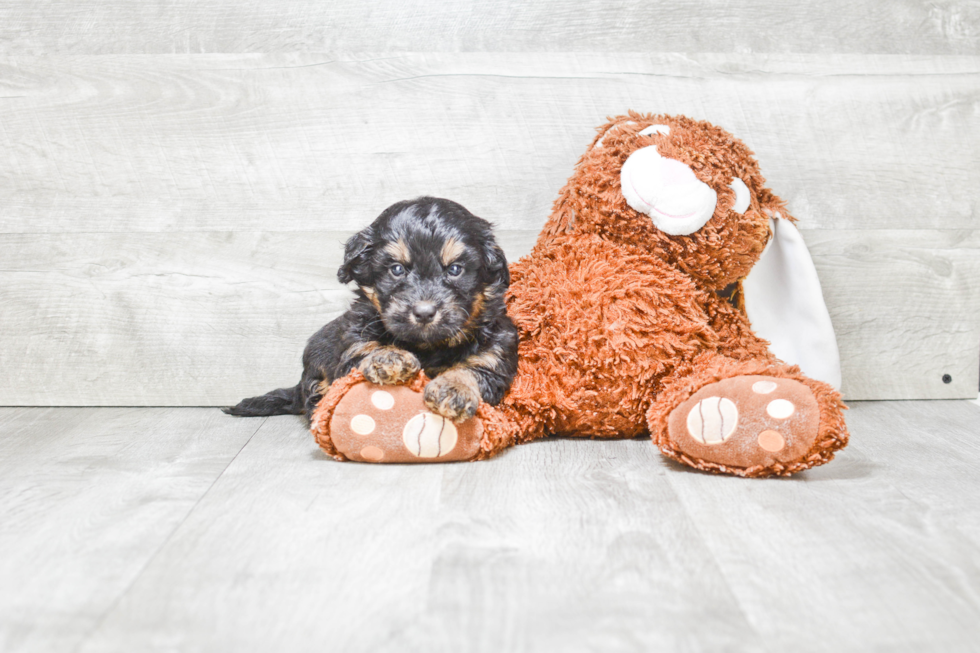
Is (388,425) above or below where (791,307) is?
below

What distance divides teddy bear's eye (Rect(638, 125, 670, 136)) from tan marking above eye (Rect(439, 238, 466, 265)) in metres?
0.61

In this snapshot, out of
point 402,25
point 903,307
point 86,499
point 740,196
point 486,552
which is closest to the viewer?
point 486,552

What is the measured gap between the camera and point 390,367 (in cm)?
171

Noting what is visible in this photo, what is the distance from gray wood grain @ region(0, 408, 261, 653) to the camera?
1.14m

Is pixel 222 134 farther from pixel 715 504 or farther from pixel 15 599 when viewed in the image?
pixel 715 504

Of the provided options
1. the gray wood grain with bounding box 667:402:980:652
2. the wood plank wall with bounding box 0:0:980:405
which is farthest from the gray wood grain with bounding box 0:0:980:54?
the gray wood grain with bounding box 667:402:980:652

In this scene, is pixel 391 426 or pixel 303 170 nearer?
pixel 391 426

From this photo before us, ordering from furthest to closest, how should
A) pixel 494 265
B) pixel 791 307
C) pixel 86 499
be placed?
pixel 791 307, pixel 494 265, pixel 86 499

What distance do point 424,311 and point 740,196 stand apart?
2.81 ft

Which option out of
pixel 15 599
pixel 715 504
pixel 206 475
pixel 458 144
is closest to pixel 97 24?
pixel 458 144

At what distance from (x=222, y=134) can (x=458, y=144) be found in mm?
698

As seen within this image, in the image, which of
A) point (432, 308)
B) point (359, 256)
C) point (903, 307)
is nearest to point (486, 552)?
point (432, 308)

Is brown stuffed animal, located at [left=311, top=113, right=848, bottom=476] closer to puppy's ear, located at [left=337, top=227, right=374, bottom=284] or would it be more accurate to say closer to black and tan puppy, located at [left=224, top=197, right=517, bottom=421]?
black and tan puppy, located at [left=224, top=197, right=517, bottom=421]

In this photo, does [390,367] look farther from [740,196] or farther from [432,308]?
[740,196]
